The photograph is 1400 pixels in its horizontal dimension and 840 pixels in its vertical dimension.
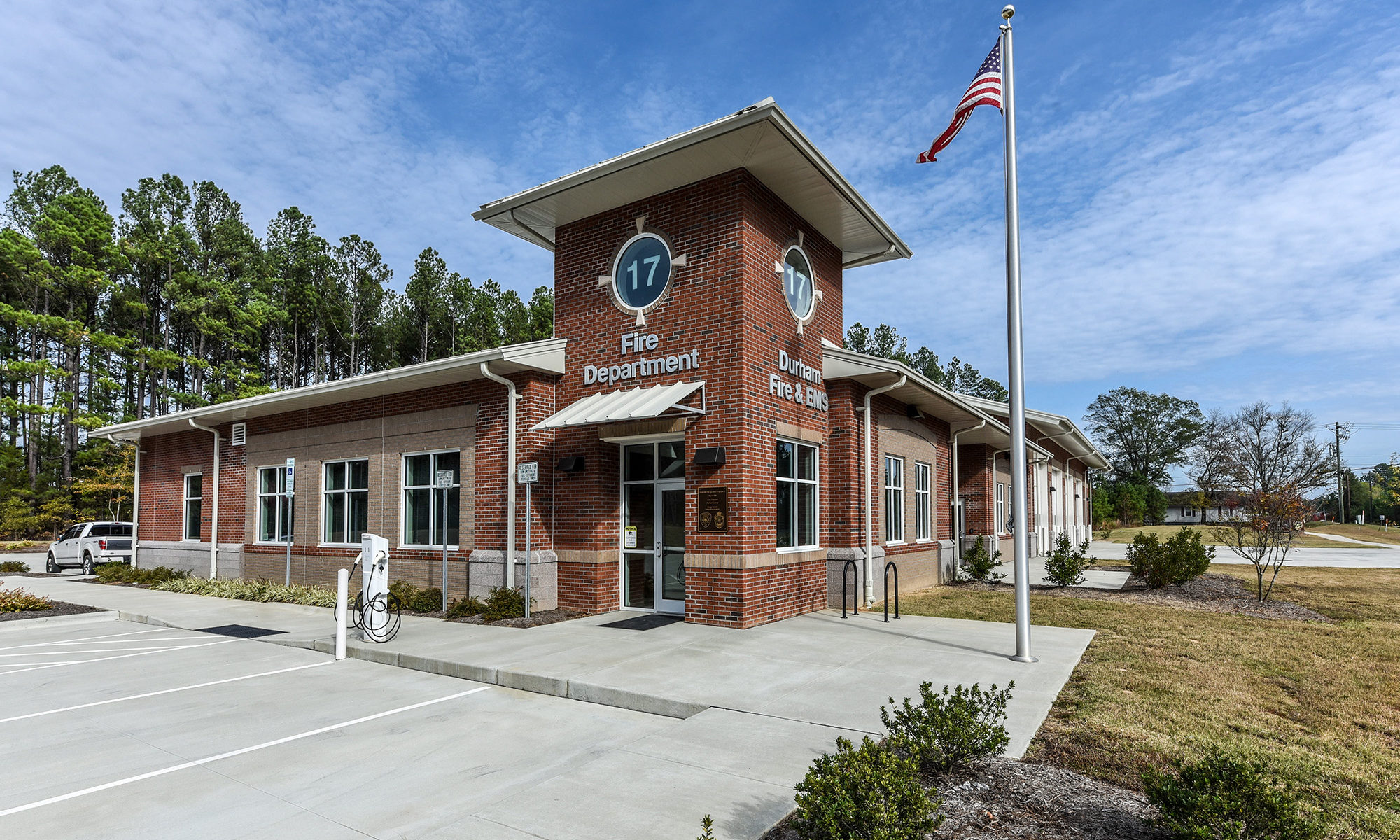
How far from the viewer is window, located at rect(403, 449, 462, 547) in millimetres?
13938

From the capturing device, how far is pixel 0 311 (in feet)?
117

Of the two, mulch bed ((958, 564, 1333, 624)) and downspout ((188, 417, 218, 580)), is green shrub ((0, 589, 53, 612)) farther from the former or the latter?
mulch bed ((958, 564, 1333, 624))

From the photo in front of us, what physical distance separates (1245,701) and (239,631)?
13745mm

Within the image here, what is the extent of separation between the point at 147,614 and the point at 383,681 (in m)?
8.79

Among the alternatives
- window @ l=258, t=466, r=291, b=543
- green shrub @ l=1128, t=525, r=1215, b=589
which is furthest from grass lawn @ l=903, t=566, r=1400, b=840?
window @ l=258, t=466, r=291, b=543

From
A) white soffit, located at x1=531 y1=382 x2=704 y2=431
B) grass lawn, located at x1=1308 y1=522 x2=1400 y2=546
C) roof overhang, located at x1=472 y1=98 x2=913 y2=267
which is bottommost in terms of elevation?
grass lawn, located at x1=1308 y1=522 x2=1400 y2=546

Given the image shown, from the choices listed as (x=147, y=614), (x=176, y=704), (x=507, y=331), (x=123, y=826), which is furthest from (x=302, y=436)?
(x=507, y=331)

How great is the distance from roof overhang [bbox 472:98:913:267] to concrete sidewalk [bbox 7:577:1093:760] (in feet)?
22.6

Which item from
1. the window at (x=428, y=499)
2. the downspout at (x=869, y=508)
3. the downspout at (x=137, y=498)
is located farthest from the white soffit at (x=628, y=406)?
the downspout at (x=137, y=498)

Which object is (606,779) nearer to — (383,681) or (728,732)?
(728,732)

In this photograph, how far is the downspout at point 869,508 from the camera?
13.3m

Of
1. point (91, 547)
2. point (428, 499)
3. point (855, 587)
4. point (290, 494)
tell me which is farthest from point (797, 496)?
point (91, 547)

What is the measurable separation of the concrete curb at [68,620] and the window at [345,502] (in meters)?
3.96

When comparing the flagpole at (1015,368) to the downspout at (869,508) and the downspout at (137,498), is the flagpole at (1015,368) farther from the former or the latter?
the downspout at (137,498)
